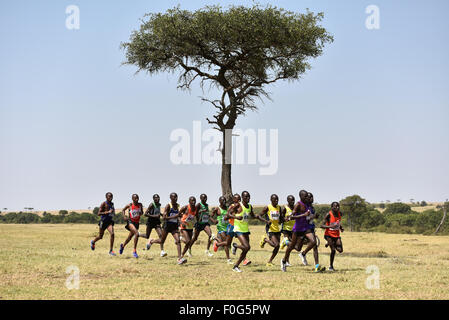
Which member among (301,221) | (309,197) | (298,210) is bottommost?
(301,221)

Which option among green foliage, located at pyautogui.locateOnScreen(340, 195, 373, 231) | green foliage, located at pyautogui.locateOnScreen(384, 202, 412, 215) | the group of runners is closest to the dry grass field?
the group of runners

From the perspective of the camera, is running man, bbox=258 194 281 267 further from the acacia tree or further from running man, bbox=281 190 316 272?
the acacia tree

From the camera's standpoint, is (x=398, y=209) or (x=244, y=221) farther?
(x=398, y=209)

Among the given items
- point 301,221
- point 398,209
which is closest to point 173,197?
point 301,221

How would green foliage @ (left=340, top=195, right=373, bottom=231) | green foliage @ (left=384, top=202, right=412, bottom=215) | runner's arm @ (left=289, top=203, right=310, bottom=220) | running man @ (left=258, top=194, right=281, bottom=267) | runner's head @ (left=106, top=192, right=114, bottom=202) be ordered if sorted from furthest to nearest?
green foliage @ (left=384, top=202, right=412, bottom=215)
green foliage @ (left=340, top=195, right=373, bottom=231)
runner's head @ (left=106, top=192, right=114, bottom=202)
running man @ (left=258, top=194, right=281, bottom=267)
runner's arm @ (left=289, top=203, right=310, bottom=220)

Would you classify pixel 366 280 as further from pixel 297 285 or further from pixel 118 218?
pixel 118 218

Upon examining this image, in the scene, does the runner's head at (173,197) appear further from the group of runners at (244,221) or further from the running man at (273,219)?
the running man at (273,219)

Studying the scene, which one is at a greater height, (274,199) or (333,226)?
(274,199)

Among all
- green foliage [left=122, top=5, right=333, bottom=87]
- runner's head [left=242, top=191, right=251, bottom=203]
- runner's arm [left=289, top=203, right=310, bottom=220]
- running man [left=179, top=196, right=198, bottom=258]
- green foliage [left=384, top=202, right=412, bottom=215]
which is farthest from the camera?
green foliage [left=384, top=202, right=412, bottom=215]

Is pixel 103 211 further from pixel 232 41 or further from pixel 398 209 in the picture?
pixel 398 209

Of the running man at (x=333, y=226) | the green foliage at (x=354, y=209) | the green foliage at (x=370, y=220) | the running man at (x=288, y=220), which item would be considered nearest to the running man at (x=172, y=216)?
the running man at (x=288, y=220)

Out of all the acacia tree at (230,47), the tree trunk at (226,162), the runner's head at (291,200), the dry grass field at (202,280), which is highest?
the acacia tree at (230,47)

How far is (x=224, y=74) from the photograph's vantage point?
34719mm

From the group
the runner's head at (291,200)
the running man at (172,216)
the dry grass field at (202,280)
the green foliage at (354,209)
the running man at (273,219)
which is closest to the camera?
the dry grass field at (202,280)
